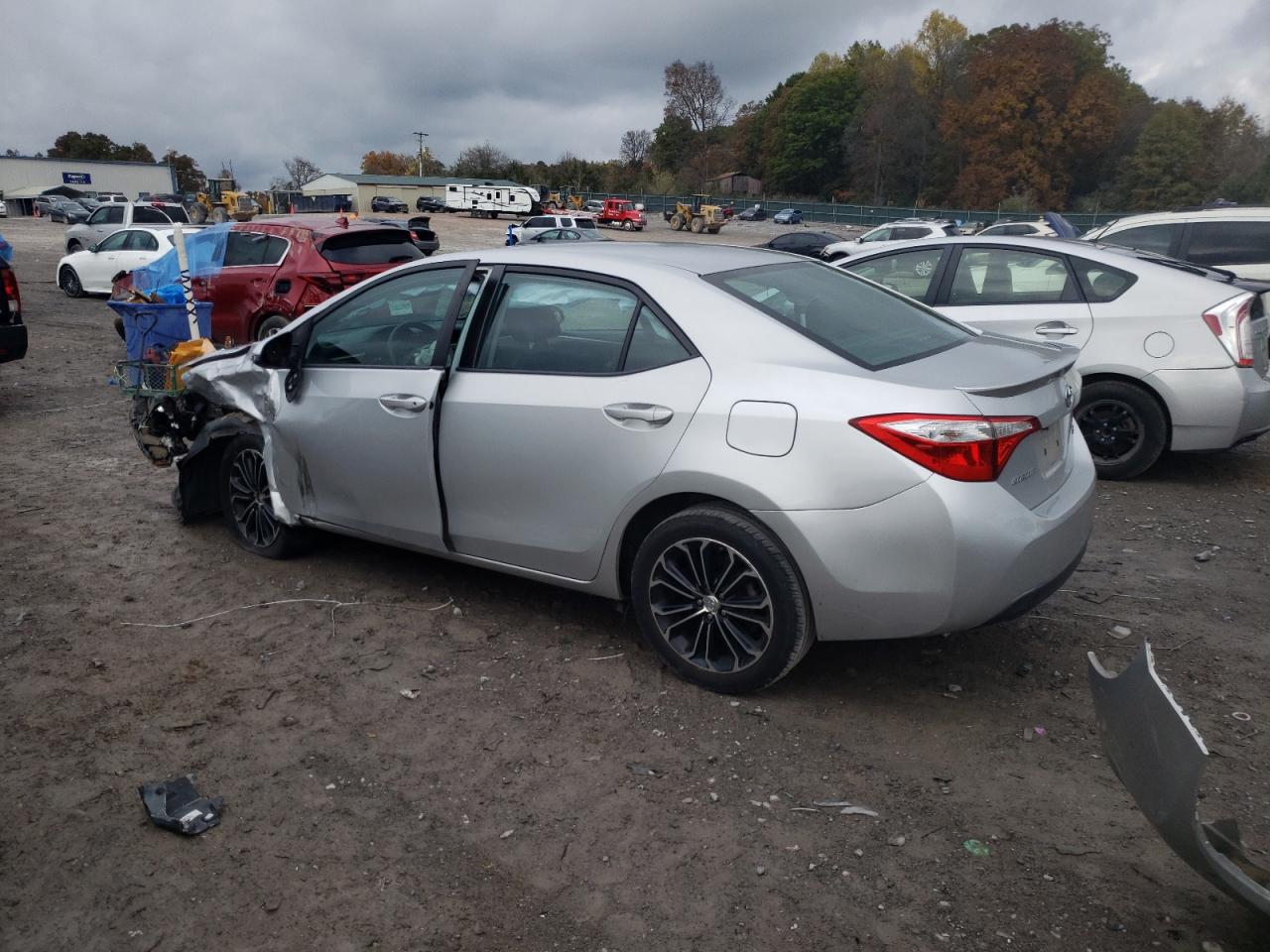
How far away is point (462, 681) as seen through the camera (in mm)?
4000

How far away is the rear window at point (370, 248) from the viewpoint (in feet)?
38.4

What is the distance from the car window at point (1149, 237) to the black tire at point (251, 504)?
27.0ft

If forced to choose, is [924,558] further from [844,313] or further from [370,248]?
[370,248]

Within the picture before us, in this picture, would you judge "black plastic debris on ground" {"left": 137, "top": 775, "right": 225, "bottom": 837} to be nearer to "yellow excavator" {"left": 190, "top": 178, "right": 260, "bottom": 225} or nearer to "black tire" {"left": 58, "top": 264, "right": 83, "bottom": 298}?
"black tire" {"left": 58, "top": 264, "right": 83, "bottom": 298}

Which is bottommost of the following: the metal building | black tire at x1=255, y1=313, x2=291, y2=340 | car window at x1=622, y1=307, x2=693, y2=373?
black tire at x1=255, y1=313, x2=291, y2=340

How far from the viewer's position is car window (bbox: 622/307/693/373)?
12.2 ft

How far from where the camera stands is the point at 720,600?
12.1 ft

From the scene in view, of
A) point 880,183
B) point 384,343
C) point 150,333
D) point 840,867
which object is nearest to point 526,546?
point 384,343

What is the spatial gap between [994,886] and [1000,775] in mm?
606

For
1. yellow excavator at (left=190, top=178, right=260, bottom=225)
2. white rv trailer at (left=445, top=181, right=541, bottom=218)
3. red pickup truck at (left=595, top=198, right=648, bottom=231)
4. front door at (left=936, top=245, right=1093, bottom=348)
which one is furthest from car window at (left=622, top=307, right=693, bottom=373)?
white rv trailer at (left=445, top=181, right=541, bottom=218)

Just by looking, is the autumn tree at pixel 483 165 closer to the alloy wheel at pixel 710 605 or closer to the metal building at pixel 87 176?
the metal building at pixel 87 176

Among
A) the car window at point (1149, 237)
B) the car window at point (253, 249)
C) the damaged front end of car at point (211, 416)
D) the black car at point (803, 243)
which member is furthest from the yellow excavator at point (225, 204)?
the damaged front end of car at point (211, 416)

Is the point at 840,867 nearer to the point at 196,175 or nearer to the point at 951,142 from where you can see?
Result: the point at 951,142

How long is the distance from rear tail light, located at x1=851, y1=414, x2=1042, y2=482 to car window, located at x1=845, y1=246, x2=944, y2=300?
167 inches
